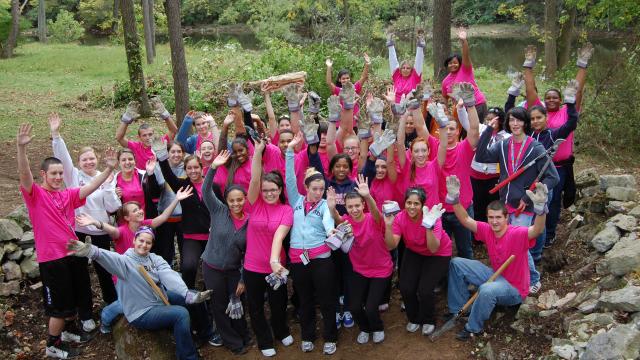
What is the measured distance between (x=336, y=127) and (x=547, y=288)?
106 inches

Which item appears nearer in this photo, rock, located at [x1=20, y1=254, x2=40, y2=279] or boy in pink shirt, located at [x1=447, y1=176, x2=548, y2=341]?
boy in pink shirt, located at [x1=447, y1=176, x2=548, y2=341]

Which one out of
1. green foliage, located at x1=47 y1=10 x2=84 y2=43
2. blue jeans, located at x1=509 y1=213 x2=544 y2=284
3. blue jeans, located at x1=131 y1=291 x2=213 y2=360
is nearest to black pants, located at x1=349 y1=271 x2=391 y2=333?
blue jeans, located at x1=509 y1=213 x2=544 y2=284

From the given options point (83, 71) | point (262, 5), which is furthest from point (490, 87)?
point (262, 5)

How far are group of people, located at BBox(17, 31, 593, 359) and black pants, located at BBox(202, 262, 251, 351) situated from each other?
1 centimetres

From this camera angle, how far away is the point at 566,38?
1592 cm

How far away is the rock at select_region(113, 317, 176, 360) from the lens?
5324mm

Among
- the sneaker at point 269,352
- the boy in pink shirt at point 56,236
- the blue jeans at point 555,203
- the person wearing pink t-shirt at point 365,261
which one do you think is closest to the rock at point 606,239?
the blue jeans at point 555,203

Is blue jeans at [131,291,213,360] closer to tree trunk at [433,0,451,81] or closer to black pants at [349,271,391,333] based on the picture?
black pants at [349,271,391,333]

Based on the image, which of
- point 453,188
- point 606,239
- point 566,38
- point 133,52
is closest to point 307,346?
point 453,188

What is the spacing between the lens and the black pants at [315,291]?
510 cm

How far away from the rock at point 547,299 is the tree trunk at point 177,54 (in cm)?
694

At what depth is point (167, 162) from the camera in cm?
554

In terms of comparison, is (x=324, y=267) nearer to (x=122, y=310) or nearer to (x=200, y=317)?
(x=200, y=317)

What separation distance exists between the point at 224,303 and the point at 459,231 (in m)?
2.49
